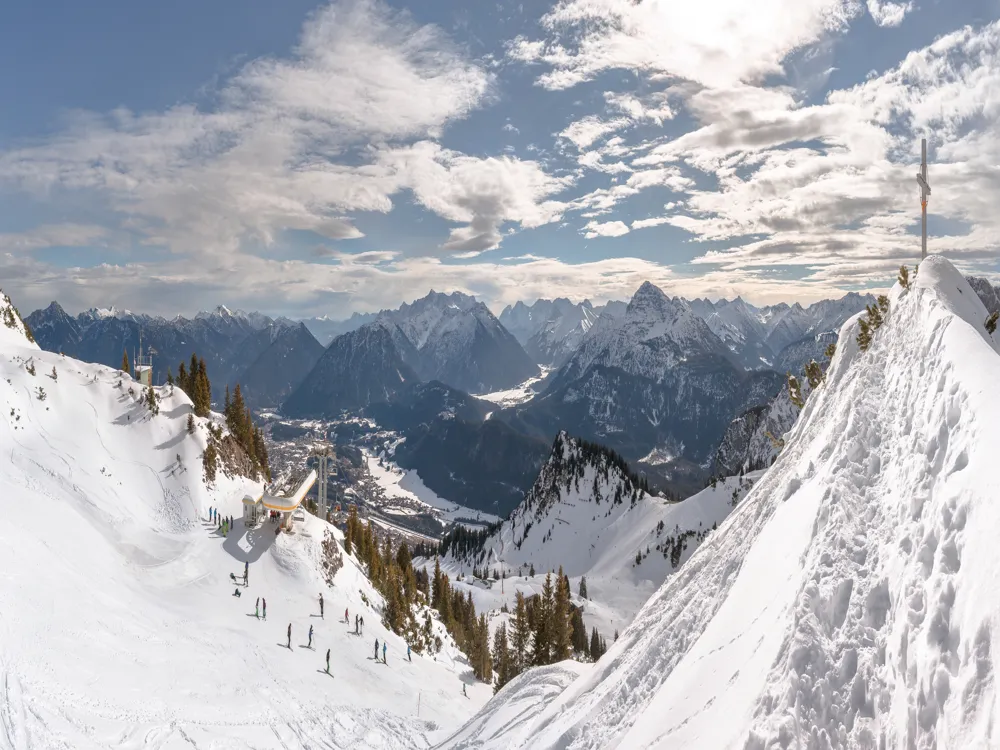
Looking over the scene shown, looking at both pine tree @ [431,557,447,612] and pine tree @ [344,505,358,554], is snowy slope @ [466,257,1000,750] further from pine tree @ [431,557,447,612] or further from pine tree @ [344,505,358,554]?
pine tree @ [431,557,447,612]

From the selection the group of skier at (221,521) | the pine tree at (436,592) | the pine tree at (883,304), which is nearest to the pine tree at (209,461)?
the group of skier at (221,521)

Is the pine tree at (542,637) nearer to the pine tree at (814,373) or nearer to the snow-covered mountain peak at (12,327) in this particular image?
the pine tree at (814,373)

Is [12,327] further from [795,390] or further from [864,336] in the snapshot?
[864,336]

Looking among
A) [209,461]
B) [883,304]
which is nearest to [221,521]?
[209,461]

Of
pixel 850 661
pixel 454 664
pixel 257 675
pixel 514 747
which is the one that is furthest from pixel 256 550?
pixel 850 661

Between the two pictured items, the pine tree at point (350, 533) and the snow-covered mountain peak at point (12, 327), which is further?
the pine tree at point (350, 533)

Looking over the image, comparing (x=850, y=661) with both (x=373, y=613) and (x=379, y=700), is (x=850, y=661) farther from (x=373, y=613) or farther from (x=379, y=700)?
(x=373, y=613)
